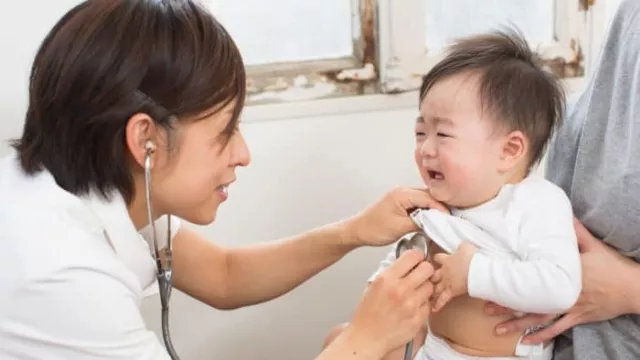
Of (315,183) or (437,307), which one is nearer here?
(437,307)

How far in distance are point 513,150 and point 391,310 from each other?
290mm

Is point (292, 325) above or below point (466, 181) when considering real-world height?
below

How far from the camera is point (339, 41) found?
62.8 inches

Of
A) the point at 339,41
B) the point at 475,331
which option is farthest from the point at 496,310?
the point at 339,41

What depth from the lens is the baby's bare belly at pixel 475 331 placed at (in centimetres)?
117

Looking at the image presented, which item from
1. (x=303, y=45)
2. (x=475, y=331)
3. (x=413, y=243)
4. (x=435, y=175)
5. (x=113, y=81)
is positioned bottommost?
(x=475, y=331)

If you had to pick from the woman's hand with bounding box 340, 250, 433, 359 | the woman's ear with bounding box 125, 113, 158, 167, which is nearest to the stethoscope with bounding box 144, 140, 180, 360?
the woman's ear with bounding box 125, 113, 158, 167

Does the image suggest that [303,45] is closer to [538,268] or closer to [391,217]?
[391,217]

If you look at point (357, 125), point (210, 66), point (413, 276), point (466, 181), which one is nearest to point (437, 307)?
point (413, 276)

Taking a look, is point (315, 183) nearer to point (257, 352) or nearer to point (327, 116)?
point (327, 116)

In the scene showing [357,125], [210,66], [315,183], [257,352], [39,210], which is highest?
[210,66]

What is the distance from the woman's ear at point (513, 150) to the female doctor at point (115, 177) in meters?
0.19

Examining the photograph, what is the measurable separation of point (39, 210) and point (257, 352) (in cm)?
79

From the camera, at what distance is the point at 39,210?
0.97 meters
